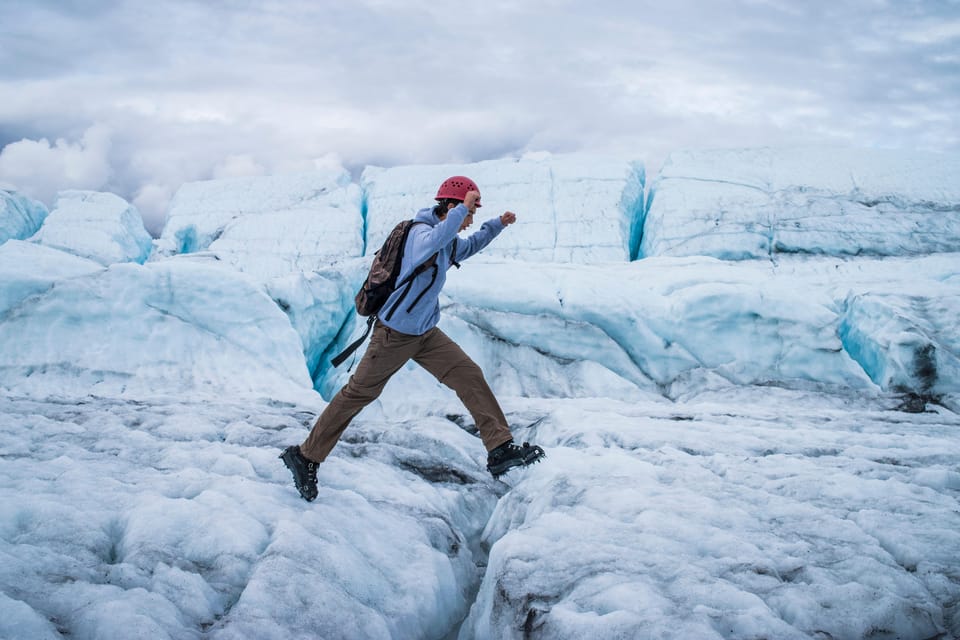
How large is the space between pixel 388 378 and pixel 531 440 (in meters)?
1.96

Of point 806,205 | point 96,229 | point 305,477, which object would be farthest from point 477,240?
point 96,229

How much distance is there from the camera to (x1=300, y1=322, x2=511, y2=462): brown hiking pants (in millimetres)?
2676

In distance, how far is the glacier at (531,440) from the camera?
1.92m

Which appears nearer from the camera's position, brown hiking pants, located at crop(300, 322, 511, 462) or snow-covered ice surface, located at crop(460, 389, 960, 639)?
snow-covered ice surface, located at crop(460, 389, 960, 639)

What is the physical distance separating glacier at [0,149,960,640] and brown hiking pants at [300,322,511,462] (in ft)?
1.13

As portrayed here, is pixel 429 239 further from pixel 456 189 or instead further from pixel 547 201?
pixel 547 201

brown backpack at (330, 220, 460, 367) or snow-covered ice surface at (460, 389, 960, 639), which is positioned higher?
brown backpack at (330, 220, 460, 367)

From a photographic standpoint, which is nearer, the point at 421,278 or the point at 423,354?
the point at 421,278

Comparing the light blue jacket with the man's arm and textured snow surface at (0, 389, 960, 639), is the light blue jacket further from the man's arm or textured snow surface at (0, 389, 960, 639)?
textured snow surface at (0, 389, 960, 639)

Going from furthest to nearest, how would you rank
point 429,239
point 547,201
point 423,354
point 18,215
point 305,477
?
point 18,215 → point 547,201 → point 423,354 → point 305,477 → point 429,239

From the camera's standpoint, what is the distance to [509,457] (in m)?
2.79

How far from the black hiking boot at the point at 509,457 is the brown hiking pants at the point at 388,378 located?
1.3 inches

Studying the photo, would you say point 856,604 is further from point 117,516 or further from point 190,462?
point 190,462

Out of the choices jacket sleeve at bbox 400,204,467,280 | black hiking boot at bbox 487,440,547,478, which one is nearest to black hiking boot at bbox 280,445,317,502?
black hiking boot at bbox 487,440,547,478
